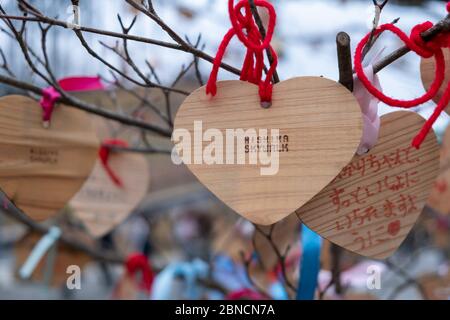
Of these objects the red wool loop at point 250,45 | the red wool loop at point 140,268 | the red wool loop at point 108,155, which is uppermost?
the red wool loop at point 250,45

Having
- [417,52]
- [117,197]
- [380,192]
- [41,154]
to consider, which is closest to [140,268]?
[117,197]

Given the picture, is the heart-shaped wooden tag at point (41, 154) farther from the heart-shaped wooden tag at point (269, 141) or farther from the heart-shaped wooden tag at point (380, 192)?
the heart-shaped wooden tag at point (380, 192)

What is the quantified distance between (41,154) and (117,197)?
0.38 meters

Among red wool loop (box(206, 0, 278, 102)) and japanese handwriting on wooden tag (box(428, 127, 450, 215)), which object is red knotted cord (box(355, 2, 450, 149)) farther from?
japanese handwriting on wooden tag (box(428, 127, 450, 215))

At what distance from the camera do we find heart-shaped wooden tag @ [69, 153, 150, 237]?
126 centimetres

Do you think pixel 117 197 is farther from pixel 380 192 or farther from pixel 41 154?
pixel 380 192

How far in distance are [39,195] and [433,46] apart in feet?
1.95

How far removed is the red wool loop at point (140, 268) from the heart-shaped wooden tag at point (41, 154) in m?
0.68

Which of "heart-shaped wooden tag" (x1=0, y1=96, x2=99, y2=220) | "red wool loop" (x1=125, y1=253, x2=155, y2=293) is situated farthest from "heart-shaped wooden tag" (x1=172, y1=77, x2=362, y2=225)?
"red wool loop" (x1=125, y1=253, x2=155, y2=293)

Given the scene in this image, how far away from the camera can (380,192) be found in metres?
0.76

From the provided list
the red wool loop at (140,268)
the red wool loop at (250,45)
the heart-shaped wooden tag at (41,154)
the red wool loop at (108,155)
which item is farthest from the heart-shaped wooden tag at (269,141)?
the red wool loop at (140,268)

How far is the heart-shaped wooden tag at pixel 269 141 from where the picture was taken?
68cm
